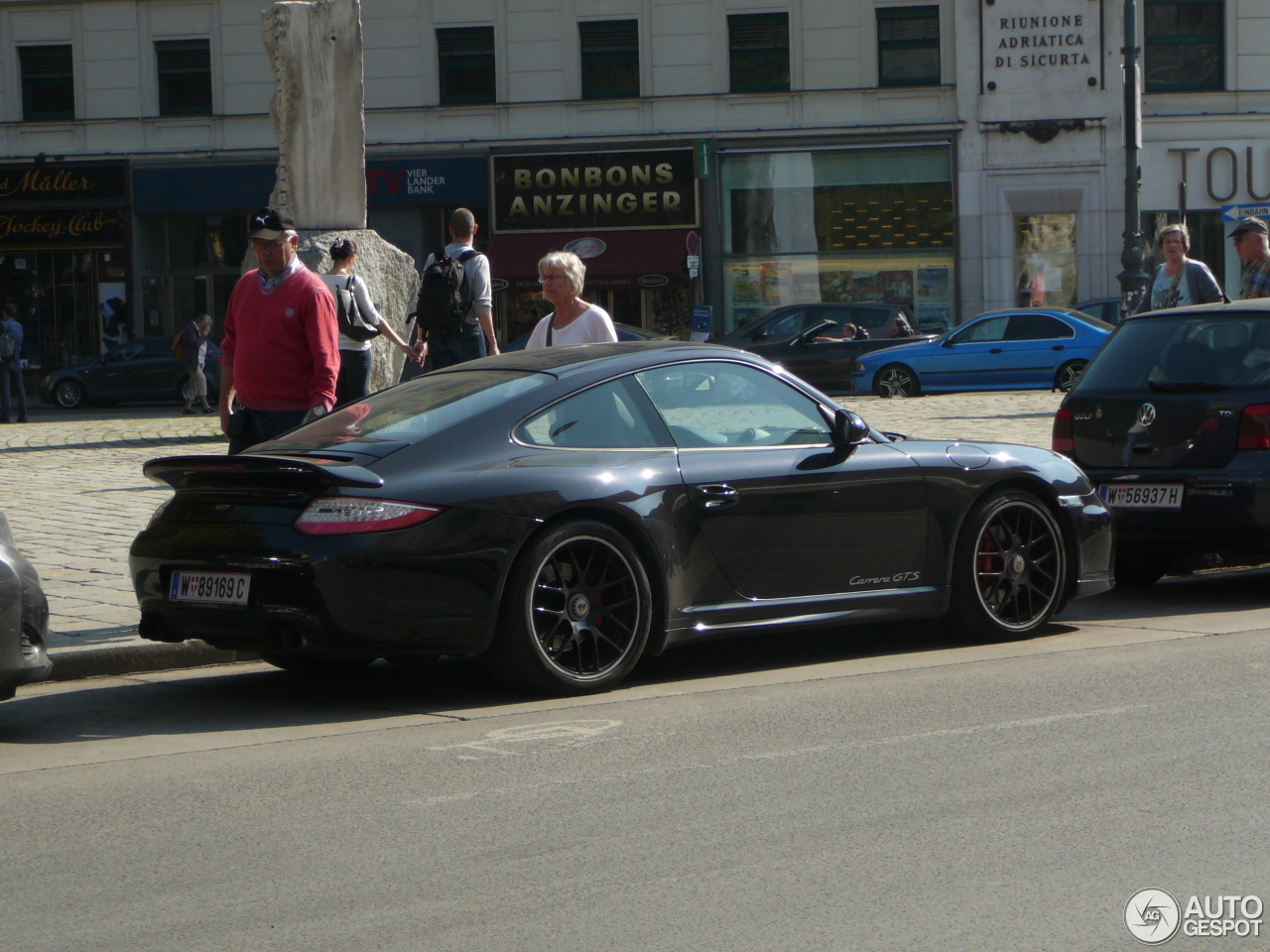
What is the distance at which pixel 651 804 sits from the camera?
5.13 m

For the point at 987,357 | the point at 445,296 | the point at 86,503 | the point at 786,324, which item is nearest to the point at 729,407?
the point at 445,296

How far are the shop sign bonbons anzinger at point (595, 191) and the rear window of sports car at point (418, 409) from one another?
28.8 metres

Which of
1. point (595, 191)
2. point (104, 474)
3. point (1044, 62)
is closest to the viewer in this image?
point (104, 474)

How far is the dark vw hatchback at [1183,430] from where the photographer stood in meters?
8.95

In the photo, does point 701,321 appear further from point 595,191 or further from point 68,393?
point 68,393

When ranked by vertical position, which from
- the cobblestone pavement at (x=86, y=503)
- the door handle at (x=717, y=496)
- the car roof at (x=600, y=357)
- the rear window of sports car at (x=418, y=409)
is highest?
the car roof at (x=600, y=357)

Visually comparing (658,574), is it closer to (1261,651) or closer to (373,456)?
(373,456)

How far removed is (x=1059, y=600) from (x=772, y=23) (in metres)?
29.6

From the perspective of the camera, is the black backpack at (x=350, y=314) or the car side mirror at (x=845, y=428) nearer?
the car side mirror at (x=845, y=428)

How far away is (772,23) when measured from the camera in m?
36.1

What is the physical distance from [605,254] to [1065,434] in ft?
87.4

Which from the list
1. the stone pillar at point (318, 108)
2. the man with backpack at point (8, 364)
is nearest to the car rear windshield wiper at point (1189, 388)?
the stone pillar at point (318, 108)

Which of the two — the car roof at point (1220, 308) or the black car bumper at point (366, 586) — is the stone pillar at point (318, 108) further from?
the black car bumper at point (366, 586)

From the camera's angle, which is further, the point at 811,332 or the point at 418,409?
the point at 811,332
